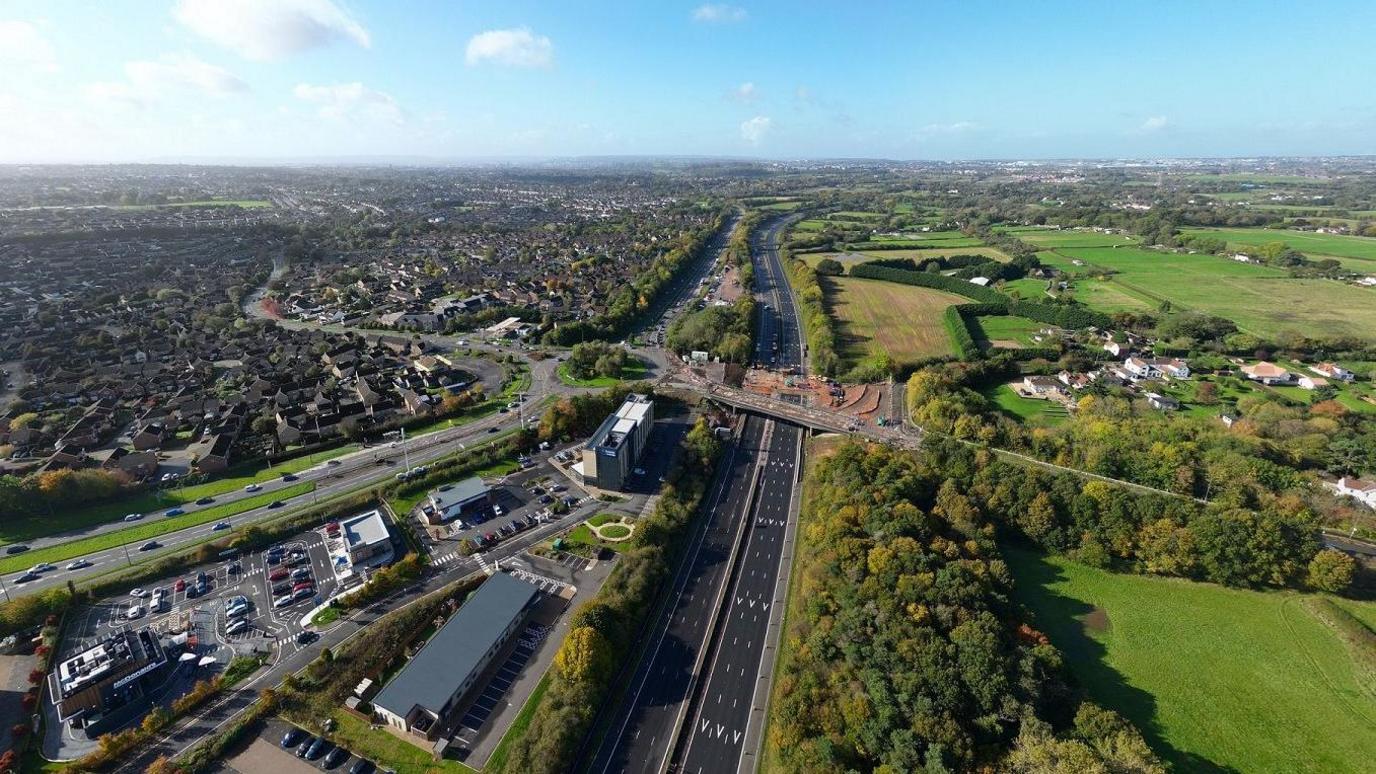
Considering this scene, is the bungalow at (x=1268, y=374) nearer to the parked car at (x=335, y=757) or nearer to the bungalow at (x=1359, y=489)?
the bungalow at (x=1359, y=489)

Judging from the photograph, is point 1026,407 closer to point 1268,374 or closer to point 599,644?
point 1268,374

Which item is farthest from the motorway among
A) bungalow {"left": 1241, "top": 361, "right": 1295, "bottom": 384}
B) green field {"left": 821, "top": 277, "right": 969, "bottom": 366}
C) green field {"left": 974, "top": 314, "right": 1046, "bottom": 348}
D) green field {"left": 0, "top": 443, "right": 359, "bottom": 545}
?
bungalow {"left": 1241, "top": 361, "right": 1295, "bottom": 384}

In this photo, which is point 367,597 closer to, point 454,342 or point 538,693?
point 538,693

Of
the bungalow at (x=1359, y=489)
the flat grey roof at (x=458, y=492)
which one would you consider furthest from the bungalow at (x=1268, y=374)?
the flat grey roof at (x=458, y=492)

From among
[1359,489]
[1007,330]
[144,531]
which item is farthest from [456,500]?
[1007,330]

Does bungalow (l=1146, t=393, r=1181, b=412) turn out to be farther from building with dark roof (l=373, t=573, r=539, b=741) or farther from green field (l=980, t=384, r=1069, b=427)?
building with dark roof (l=373, t=573, r=539, b=741)

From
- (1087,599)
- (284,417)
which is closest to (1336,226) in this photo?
(1087,599)

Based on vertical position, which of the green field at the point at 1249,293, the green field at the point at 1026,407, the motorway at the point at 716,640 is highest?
the green field at the point at 1249,293
